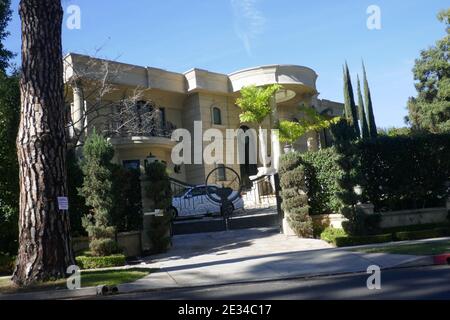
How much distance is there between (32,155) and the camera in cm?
1041

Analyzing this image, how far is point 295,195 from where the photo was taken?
645 inches

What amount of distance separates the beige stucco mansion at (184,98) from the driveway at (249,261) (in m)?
11.0

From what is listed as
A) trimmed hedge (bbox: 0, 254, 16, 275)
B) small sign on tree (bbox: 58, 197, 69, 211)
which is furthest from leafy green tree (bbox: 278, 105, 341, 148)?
small sign on tree (bbox: 58, 197, 69, 211)

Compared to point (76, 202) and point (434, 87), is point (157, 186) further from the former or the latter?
point (434, 87)

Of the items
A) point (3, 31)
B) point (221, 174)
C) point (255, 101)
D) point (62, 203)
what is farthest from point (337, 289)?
point (221, 174)

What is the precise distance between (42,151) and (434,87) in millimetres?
34706

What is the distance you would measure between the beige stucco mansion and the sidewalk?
11.5 meters

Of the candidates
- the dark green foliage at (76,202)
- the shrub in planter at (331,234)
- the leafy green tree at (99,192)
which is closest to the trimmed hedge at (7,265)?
the leafy green tree at (99,192)

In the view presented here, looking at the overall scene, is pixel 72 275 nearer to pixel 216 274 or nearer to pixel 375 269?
pixel 216 274

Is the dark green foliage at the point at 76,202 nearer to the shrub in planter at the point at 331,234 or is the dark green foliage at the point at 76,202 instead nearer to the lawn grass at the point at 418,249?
the shrub in planter at the point at 331,234

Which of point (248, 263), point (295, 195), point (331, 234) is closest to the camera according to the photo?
point (248, 263)

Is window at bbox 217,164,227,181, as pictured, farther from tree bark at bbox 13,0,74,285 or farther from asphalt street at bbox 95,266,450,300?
asphalt street at bbox 95,266,450,300

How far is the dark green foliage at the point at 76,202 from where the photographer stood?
49.9 ft

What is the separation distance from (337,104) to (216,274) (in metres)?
35.4
